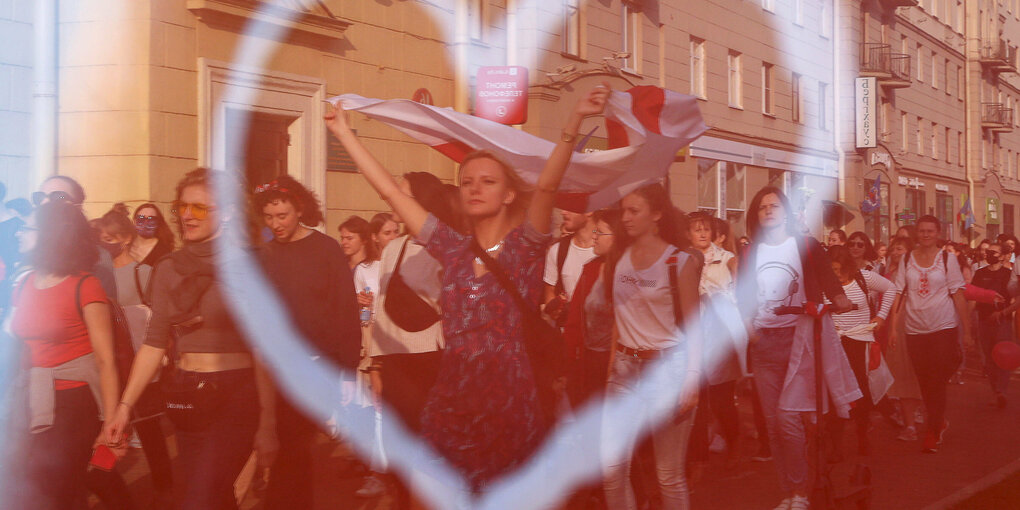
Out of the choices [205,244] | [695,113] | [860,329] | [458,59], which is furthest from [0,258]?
[458,59]

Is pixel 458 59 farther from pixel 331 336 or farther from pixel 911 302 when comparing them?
pixel 331 336

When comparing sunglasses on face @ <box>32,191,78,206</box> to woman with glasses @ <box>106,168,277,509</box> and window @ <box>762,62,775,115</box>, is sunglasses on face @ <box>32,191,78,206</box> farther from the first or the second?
window @ <box>762,62,775,115</box>

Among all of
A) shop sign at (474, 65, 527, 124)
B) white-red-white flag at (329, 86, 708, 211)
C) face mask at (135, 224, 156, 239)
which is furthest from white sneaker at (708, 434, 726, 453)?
shop sign at (474, 65, 527, 124)

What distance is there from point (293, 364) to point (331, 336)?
518mm

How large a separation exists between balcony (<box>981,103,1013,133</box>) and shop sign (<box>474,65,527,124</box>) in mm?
39330

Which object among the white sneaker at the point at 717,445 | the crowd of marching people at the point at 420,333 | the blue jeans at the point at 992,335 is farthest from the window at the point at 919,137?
the crowd of marching people at the point at 420,333

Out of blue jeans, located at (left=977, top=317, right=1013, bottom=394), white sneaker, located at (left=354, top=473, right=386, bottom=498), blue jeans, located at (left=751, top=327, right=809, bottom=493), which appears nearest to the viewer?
blue jeans, located at (left=751, top=327, right=809, bottom=493)

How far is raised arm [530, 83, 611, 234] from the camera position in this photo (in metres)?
3.92

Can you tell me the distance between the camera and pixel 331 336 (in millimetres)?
5797

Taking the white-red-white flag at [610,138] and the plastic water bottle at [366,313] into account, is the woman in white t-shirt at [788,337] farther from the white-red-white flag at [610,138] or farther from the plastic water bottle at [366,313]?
the plastic water bottle at [366,313]

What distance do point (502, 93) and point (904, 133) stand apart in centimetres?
2699

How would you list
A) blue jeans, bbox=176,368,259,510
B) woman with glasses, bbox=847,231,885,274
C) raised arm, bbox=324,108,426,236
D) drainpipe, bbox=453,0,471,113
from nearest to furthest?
raised arm, bbox=324,108,426,236 < blue jeans, bbox=176,368,259,510 < woman with glasses, bbox=847,231,885,274 < drainpipe, bbox=453,0,471,113

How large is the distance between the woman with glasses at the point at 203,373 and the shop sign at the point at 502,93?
42.5 feet

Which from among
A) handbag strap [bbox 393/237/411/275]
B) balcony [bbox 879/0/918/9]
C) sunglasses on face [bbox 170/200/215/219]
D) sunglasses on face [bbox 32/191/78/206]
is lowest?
handbag strap [bbox 393/237/411/275]
